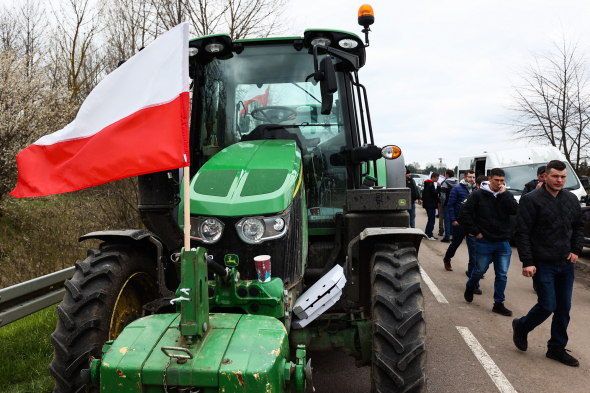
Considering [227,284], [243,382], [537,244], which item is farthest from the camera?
[537,244]

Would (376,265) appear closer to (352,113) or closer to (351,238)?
(351,238)

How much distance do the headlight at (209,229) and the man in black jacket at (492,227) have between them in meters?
4.69

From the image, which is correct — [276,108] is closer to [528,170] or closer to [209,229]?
[209,229]

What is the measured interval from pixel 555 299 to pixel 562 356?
0.57m

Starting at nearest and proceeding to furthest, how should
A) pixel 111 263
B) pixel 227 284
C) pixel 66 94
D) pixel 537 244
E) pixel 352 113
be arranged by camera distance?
pixel 227 284 → pixel 111 263 → pixel 352 113 → pixel 537 244 → pixel 66 94

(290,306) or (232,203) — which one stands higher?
(232,203)

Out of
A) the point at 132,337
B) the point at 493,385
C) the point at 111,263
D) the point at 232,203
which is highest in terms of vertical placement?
the point at 232,203

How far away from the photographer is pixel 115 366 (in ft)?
7.44

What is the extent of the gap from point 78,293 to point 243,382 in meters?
1.52

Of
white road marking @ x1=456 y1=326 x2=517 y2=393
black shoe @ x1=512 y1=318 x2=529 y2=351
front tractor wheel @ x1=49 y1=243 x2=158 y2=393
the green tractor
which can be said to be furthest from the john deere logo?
black shoe @ x1=512 y1=318 x2=529 y2=351

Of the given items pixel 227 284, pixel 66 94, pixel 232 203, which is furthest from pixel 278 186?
pixel 66 94

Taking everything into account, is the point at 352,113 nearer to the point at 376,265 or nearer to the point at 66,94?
the point at 376,265

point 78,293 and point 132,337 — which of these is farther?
point 78,293

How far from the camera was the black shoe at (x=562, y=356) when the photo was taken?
4676mm
